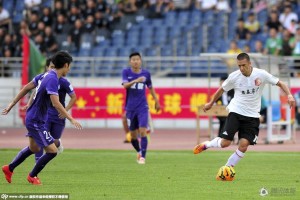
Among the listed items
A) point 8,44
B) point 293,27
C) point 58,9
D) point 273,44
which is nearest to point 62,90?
point 273,44

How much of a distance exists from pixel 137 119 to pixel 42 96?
6300 mm

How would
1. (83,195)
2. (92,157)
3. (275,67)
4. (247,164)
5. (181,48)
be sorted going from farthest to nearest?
(181,48)
(275,67)
(92,157)
(247,164)
(83,195)

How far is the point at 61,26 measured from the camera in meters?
40.9

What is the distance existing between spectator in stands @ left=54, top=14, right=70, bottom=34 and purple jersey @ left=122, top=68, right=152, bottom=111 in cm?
1866

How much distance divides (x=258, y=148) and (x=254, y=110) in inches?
379

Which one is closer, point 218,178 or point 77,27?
point 218,178

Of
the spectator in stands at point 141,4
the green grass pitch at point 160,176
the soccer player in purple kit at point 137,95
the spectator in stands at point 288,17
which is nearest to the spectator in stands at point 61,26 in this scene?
the spectator in stands at point 141,4

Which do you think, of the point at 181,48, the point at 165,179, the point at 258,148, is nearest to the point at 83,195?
the point at 165,179

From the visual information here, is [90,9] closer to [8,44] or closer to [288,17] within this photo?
[8,44]

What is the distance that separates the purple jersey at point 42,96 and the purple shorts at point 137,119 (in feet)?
19.3

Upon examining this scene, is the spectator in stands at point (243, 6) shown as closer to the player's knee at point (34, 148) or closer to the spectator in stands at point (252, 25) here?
the spectator in stands at point (252, 25)

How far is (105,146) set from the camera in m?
28.3

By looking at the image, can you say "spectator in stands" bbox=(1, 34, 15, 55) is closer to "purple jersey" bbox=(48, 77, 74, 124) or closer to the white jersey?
"purple jersey" bbox=(48, 77, 74, 124)

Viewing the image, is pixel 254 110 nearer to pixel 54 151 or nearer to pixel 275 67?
pixel 54 151
